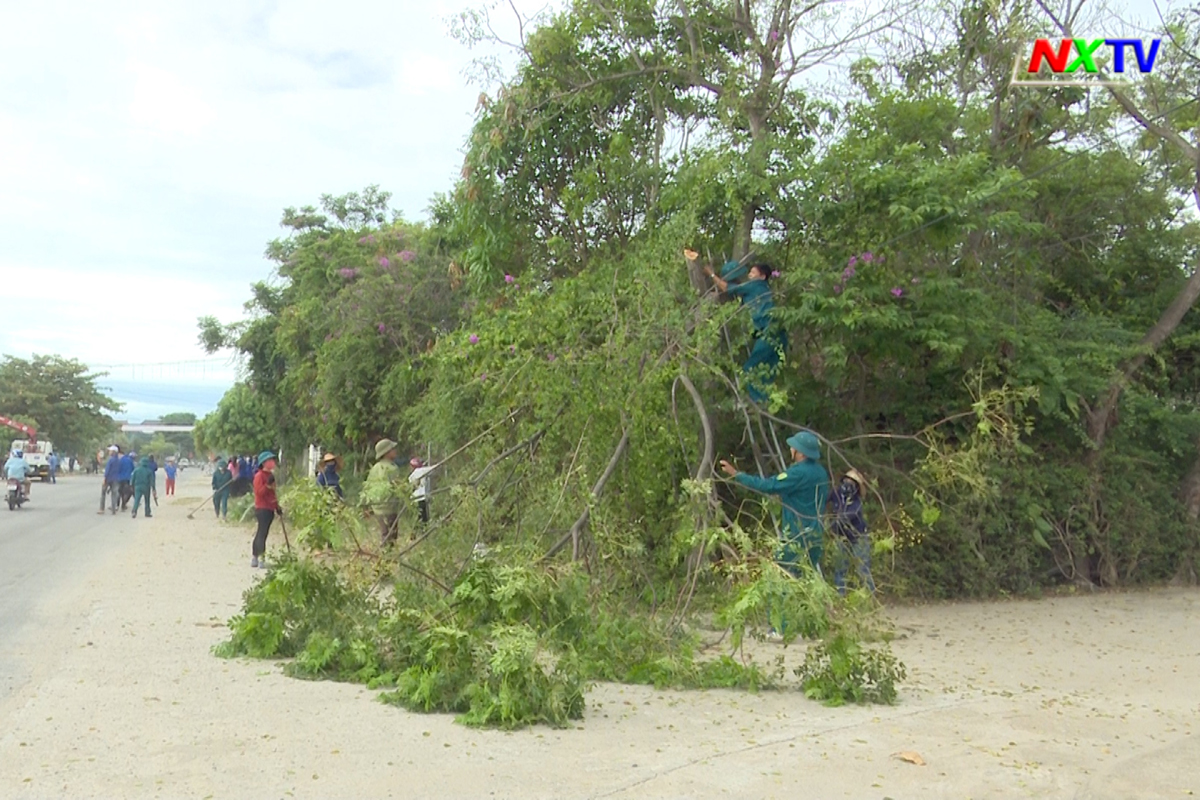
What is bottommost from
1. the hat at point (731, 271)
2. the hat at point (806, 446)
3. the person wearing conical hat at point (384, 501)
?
the person wearing conical hat at point (384, 501)

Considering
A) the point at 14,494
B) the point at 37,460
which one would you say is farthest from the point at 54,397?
the point at 14,494

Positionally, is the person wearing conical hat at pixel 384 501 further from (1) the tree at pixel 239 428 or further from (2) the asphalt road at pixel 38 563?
(1) the tree at pixel 239 428

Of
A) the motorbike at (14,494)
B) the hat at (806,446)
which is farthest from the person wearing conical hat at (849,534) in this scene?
the motorbike at (14,494)

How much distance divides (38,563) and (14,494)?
561 inches

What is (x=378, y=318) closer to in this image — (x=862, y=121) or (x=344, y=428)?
(x=344, y=428)

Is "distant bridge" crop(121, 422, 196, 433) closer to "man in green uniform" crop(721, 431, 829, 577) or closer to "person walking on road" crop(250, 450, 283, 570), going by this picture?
"person walking on road" crop(250, 450, 283, 570)

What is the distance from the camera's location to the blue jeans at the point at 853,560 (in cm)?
907

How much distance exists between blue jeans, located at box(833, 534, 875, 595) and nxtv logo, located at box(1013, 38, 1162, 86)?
6.16m

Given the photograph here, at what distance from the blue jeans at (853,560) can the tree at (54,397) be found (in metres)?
77.8

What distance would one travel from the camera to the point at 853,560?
909cm

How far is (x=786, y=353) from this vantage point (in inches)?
447

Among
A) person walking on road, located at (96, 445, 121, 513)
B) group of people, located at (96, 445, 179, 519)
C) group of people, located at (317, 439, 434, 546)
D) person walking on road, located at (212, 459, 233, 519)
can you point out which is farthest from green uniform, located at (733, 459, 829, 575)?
person walking on road, located at (96, 445, 121, 513)

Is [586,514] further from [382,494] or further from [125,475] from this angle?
[125,475]

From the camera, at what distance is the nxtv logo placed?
42.5 ft
